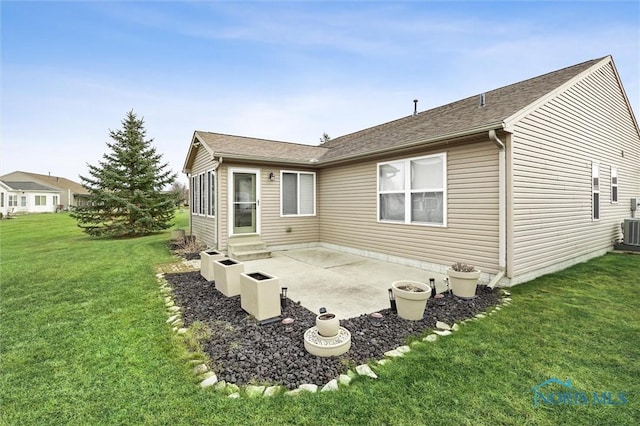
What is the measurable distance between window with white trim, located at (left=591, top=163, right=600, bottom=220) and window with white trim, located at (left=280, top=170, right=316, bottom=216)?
7.72 meters

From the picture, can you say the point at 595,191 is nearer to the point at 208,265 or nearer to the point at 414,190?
the point at 414,190

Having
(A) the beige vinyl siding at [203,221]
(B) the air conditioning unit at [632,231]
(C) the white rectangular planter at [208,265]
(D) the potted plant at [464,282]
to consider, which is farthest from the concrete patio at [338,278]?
(B) the air conditioning unit at [632,231]

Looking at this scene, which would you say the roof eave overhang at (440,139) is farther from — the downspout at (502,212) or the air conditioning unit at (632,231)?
the air conditioning unit at (632,231)

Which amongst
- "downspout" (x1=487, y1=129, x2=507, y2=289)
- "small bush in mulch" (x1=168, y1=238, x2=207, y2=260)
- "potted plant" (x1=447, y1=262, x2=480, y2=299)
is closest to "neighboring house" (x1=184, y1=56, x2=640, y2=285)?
"downspout" (x1=487, y1=129, x2=507, y2=289)

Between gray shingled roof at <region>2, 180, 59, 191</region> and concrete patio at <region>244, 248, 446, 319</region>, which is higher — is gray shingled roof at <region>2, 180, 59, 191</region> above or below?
above

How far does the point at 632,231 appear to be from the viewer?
8.07 m

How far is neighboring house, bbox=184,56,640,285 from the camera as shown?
5207 millimetres

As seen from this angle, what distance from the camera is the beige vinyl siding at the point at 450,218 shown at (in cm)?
522

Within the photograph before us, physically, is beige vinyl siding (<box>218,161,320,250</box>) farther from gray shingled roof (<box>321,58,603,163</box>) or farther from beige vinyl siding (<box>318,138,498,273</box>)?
gray shingled roof (<box>321,58,603,163</box>)

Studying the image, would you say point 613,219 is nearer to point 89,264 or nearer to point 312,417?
point 312,417

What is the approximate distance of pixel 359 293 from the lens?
190 inches

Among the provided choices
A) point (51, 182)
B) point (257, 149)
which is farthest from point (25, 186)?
point (257, 149)

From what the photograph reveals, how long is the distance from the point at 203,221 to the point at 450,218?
818 cm

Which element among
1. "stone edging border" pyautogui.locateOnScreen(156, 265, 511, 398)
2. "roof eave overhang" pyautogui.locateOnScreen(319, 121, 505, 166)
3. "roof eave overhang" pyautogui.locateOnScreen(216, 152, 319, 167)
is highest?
"roof eave overhang" pyautogui.locateOnScreen(216, 152, 319, 167)
